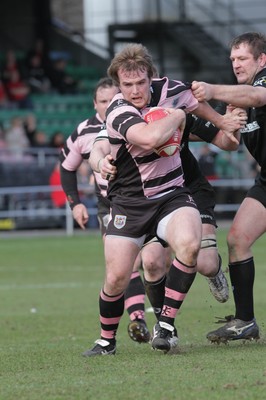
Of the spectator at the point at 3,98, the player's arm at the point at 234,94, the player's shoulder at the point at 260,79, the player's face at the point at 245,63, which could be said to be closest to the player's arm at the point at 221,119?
the player's arm at the point at 234,94

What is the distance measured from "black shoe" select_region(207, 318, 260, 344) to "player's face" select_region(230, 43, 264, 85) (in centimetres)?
186

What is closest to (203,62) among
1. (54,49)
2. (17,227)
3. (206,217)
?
(54,49)

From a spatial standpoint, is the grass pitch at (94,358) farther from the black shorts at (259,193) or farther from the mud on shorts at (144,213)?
the black shorts at (259,193)

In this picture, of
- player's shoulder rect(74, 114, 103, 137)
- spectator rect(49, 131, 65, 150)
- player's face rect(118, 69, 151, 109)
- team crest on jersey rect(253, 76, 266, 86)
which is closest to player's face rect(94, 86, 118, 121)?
player's shoulder rect(74, 114, 103, 137)

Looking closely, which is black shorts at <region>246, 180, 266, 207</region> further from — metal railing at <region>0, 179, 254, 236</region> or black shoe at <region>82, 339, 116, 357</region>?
metal railing at <region>0, 179, 254, 236</region>

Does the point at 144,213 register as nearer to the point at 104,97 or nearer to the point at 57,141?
the point at 104,97

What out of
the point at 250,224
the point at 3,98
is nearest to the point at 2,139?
the point at 3,98

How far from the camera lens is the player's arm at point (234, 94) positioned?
25.4 ft

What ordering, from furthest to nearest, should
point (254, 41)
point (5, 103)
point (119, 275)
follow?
point (5, 103) → point (254, 41) → point (119, 275)

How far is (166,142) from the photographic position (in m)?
7.46

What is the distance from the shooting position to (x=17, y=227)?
80.4 ft

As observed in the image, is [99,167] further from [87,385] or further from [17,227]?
[17,227]

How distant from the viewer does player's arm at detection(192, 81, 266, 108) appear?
7746 mm

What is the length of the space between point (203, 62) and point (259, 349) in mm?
23035
